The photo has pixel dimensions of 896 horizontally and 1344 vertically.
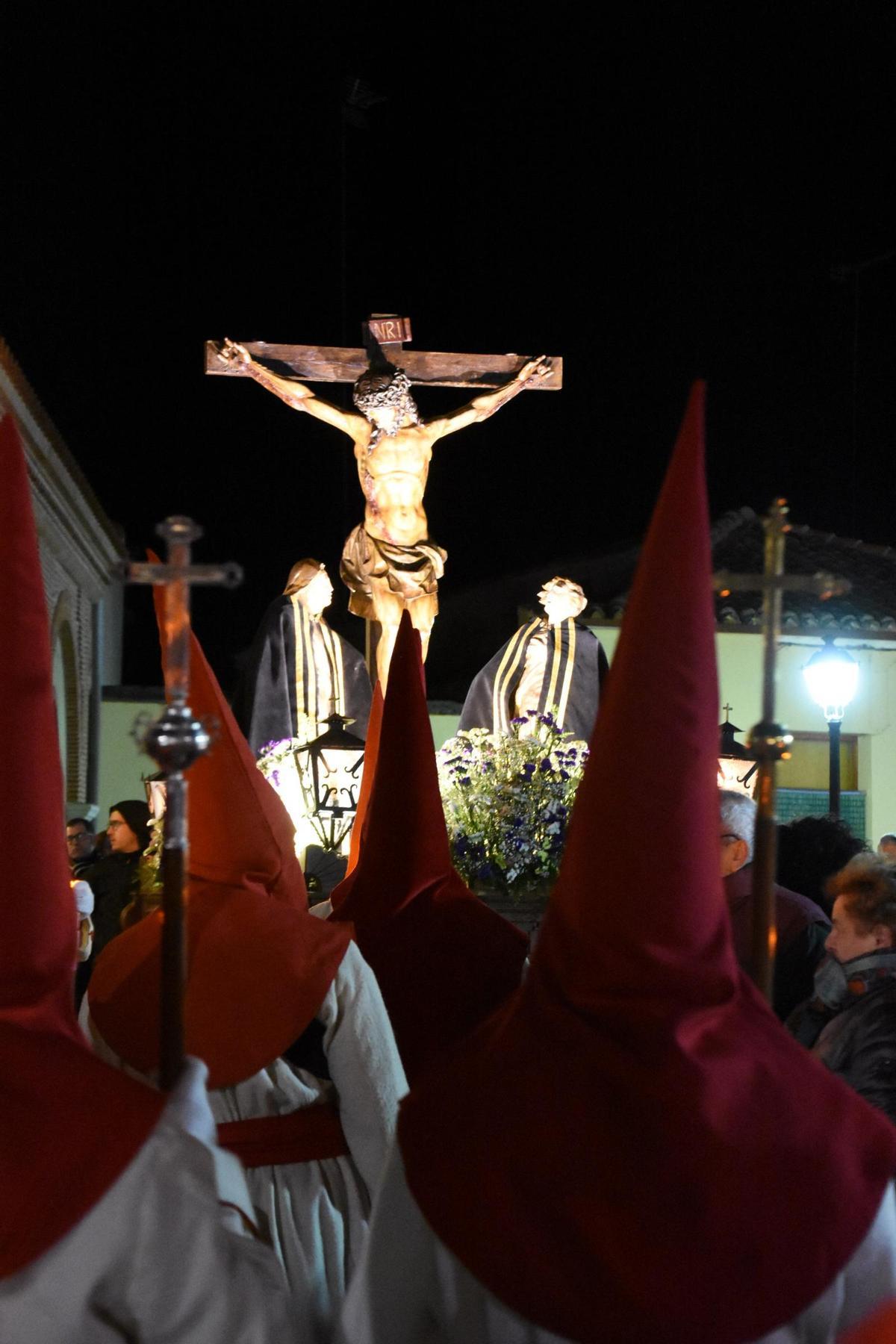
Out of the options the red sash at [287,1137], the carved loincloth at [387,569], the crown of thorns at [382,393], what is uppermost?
the crown of thorns at [382,393]

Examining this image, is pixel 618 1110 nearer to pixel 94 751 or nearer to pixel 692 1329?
pixel 692 1329

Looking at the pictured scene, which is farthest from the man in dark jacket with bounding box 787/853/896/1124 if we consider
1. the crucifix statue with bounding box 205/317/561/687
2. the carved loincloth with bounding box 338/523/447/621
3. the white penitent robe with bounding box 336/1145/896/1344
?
the carved loincloth with bounding box 338/523/447/621

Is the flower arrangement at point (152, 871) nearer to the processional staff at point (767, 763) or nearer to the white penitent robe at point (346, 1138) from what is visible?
the white penitent robe at point (346, 1138)

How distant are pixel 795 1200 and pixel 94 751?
15.2 metres

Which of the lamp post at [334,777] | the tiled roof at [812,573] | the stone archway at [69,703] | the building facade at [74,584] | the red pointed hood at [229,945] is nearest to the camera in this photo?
the red pointed hood at [229,945]

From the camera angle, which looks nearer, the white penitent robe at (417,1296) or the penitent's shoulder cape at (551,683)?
the white penitent robe at (417,1296)

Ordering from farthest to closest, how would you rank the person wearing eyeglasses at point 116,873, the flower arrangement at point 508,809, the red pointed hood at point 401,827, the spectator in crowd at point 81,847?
the spectator in crowd at point 81,847
the person wearing eyeglasses at point 116,873
the flower arrangement at point 508,809
the red pointed hood at point 401,827

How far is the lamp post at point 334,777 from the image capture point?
5.82 metres

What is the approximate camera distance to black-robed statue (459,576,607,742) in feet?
23.3

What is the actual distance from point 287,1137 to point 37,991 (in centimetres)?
114

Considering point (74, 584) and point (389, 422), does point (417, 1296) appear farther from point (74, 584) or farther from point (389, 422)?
point (74, 584)

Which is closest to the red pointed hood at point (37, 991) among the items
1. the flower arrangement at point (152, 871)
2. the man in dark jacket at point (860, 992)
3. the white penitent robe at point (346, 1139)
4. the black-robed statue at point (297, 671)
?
the white penitent robe at point (346, 1139)

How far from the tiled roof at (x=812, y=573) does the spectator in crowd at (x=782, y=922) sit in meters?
9.83

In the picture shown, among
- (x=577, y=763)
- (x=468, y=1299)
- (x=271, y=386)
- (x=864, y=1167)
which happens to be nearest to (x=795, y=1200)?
(x=864, y=1167)
